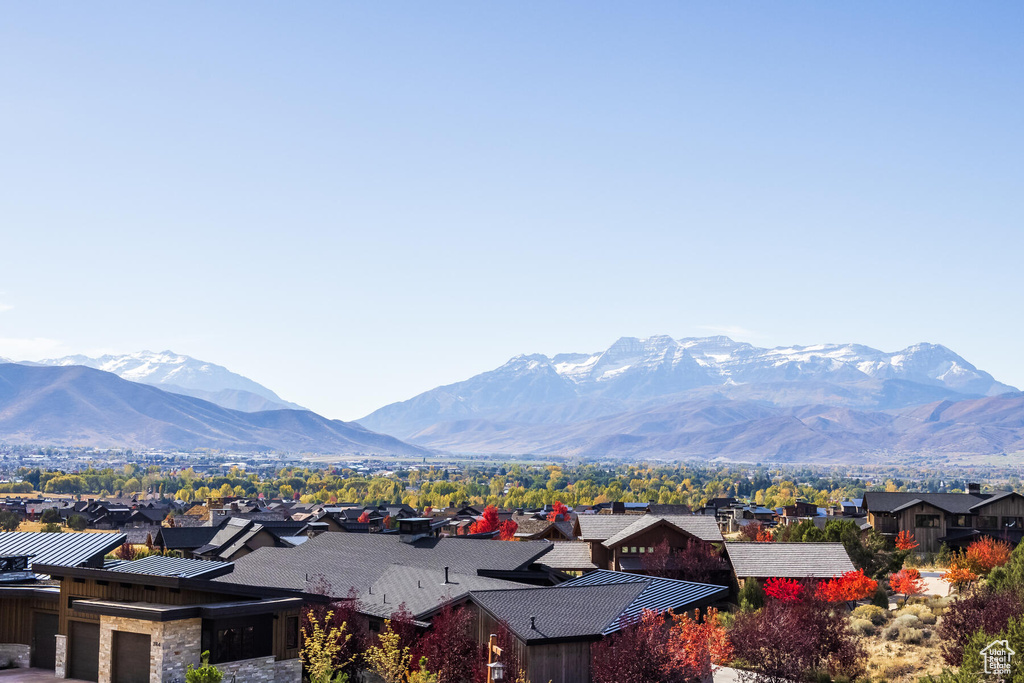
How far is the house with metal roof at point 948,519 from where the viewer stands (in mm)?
94062

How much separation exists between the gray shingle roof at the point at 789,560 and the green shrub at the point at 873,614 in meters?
3.82

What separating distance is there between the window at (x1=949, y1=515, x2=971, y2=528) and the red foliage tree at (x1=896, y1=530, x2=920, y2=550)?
14.1 feet

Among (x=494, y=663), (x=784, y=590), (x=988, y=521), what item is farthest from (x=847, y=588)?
(x=988, y=521)

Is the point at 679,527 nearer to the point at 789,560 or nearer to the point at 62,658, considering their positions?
the point at 789,560

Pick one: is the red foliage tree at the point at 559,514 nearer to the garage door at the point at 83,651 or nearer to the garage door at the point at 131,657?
the garage door at the point at 83,651

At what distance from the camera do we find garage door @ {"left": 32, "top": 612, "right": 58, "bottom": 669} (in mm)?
37812

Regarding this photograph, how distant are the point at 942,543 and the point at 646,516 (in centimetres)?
3237

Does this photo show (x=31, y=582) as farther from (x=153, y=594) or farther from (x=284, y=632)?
(x=284, y=632)

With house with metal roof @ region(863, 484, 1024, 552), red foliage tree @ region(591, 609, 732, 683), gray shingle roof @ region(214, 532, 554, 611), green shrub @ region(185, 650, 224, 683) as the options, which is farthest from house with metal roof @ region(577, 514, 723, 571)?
green shrub @ region(185, 650, 224, 683)

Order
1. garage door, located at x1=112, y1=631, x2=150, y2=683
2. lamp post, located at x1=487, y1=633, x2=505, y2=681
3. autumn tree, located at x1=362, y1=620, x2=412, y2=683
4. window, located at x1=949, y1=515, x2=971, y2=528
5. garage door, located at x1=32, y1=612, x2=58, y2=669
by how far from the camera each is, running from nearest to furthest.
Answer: lamp post, located at x1=487, y1=633, x2=505, y2=681
garage door, located at x1=112, y1=631, x2=150, y2=683
autumn tree, located at x1=362, y1=620, x2=412, y2=683
garage door, located at x1=32, y1=612, x2=58, y2=669
window, located at x1=949, y1=515, x2=971, y2=528

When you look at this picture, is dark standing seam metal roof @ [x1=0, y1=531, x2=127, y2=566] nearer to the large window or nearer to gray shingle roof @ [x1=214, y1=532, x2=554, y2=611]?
gray shingle roof @ [x1=214, y1=532, x2=554, y2=611]

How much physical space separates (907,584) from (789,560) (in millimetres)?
7690

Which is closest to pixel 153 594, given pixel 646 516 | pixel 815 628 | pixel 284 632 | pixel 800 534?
pixel 284 632

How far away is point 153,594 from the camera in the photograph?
115 ft
